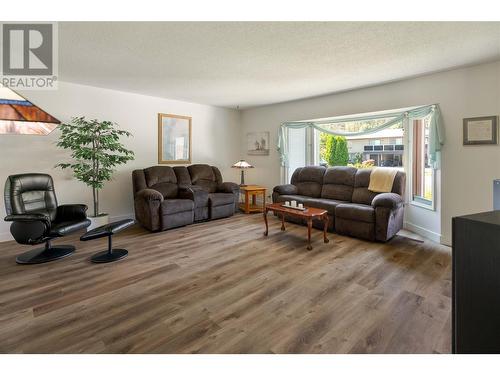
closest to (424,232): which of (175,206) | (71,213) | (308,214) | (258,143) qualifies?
(308,214)

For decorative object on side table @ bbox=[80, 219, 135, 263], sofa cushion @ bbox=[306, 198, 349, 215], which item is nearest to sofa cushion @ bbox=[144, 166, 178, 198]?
decorative object on side table @ bbox=[80, 219, 135, 263]

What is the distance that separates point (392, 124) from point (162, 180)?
409cm

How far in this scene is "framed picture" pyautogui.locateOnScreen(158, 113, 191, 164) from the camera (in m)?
5.23

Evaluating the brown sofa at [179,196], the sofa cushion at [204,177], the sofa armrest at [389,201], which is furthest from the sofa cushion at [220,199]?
the sofa armrest at [389,201]

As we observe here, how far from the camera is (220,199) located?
5023 mm

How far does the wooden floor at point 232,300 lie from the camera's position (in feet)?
5.47

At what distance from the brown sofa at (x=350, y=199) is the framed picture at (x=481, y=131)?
0.92m

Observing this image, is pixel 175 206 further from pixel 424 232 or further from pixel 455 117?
pixel 455 117

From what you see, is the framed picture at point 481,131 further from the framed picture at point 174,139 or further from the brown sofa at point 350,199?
the framed picture at point 174,139

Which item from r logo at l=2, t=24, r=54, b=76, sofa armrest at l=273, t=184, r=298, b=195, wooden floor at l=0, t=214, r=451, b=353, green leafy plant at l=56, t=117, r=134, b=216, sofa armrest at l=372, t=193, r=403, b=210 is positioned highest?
r logo at l=2, t=24, r=54, b=76

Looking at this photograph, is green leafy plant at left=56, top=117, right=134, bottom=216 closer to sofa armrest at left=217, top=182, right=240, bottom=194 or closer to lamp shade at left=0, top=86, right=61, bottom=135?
lamp shade at left=0, top=86, right=61, bottom=135

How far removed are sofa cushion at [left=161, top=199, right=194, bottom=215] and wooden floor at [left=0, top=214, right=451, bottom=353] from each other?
2.73 ft

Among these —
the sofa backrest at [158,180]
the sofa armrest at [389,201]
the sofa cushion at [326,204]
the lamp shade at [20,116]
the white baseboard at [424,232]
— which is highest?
the lamp shade at [20,116]
